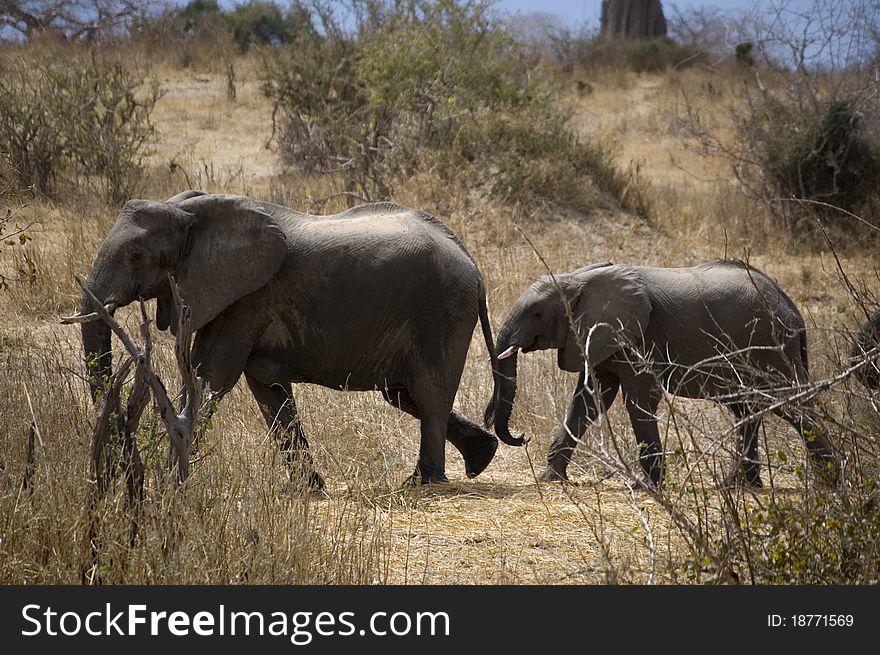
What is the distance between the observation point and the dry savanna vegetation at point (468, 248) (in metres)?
4.38

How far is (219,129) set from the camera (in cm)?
2086

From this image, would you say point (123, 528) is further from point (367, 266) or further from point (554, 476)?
point (554, 476)

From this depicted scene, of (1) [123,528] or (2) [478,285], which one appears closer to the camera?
(1) [123,528]

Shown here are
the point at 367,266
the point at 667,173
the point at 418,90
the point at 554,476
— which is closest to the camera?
the point at 367,266

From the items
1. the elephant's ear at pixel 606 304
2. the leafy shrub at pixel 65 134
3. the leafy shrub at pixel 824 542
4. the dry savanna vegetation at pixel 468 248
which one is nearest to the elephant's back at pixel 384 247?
the elephant's ear at pixel 606 304

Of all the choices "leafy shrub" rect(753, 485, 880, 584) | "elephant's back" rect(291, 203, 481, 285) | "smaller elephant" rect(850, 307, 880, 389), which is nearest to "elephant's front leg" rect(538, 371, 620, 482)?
"elephant's back" rect(291, 203, 481, 285)

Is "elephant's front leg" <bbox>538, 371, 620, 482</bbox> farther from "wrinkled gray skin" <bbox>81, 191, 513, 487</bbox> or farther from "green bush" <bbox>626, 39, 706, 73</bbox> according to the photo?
"green bush" <bbox>626, 39, 706, 73</bbox>

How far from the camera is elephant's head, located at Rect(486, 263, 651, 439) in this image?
768 cm

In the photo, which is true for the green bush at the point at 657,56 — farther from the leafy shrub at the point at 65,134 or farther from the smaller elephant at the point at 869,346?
the smaller elephant at the point at 869,346

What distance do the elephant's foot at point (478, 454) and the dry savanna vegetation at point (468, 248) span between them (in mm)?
132

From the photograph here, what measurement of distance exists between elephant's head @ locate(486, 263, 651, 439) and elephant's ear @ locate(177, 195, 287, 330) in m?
1.67

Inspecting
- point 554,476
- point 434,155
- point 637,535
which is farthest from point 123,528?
point 434,155

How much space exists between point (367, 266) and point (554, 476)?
6.11ft

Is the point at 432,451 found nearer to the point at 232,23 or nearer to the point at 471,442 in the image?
the point at 471,442
